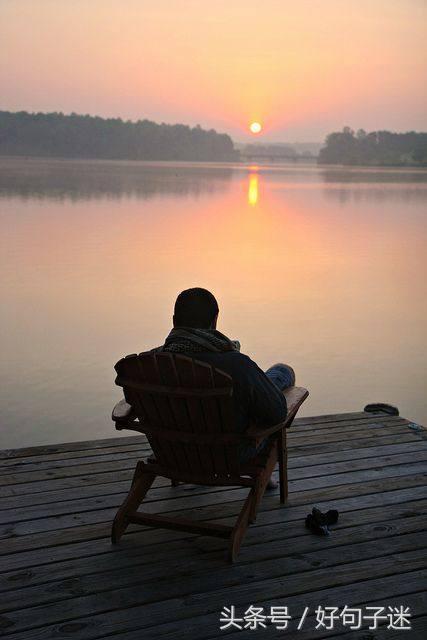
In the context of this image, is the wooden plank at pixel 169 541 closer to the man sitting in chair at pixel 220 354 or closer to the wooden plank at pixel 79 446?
the man sitting in chair at pixel 220 354

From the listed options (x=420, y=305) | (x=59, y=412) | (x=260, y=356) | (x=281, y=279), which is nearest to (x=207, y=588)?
(x=59, y=412)

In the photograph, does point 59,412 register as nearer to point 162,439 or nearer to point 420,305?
point 162,439

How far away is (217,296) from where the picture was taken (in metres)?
12.5

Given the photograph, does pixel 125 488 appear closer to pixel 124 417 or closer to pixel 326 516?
pixel 124 417

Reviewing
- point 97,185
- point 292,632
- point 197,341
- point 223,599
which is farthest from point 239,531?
point 97,185

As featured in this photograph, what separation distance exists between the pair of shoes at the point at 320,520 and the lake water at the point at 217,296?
323 centimetres

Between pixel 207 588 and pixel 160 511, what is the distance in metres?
0.79

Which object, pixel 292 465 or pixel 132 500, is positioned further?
pixel 292 465

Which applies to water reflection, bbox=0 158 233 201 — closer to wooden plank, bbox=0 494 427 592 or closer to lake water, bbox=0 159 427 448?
lake water, bbox=0 159 427 448

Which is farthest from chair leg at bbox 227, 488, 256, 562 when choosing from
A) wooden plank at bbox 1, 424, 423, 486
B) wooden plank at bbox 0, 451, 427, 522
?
wooden plank at bbox 1, 424, 423, 486

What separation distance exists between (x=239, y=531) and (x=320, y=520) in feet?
1.53

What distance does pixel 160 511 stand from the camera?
3.92m

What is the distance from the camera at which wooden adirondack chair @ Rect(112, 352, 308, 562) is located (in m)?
3.26

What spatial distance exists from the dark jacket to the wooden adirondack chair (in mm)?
47
